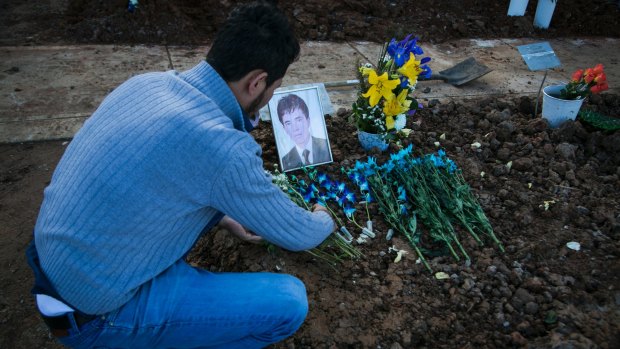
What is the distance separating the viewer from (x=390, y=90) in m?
2.87

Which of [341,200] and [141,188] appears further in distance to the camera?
[341,200]

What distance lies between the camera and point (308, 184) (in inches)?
115

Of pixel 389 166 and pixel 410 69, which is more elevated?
pixel 410 69

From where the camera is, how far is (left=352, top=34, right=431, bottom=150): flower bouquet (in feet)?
9.36

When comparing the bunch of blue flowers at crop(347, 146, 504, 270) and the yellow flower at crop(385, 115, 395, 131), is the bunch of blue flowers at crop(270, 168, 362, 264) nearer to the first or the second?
the bunch of blue flowers at crop(347, 146, 504, 270)

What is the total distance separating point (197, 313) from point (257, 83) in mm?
848

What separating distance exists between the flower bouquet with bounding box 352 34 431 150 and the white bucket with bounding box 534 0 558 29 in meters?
4.30

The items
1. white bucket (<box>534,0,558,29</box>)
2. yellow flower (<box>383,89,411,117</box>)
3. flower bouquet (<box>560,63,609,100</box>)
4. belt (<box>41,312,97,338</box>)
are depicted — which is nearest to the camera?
belt (<box>41,312,97,338</box>)

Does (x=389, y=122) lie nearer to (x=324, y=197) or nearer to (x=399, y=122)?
(x=399, y=122)

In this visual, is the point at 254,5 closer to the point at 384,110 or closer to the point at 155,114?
the point at 155,114

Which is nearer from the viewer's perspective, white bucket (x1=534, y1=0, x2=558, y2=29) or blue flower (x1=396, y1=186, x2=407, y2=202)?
blue flower (x1=396, y1=186, x2=407, y2=202)

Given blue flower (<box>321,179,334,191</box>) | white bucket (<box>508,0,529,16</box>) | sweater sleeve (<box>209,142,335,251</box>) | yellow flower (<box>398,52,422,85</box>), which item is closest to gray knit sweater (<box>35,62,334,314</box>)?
sweater sleeve (<box>209,142,335,251</box>)

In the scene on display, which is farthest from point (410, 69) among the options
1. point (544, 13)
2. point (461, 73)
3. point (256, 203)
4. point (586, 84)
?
point (544, 13)

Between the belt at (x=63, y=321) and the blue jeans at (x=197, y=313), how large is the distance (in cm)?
2
